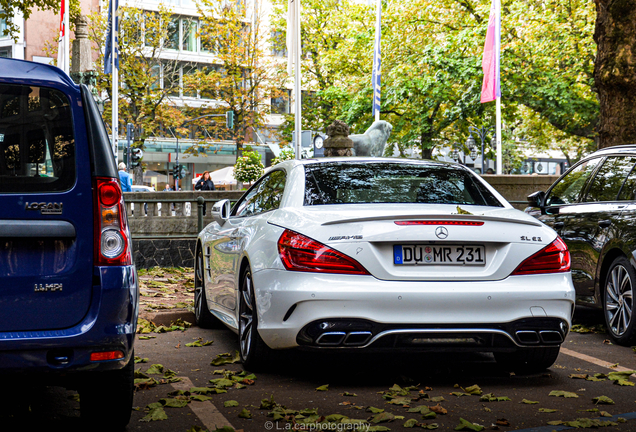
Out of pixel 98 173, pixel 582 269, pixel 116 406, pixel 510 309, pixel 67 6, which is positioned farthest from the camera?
pixel 67 6

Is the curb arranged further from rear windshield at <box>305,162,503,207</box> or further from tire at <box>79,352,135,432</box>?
tire at <box>79,352,135,432</box>

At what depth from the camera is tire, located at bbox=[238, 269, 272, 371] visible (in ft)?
17.9

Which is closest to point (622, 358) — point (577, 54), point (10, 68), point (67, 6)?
point (10, 68)

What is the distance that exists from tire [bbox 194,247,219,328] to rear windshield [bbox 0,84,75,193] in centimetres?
402

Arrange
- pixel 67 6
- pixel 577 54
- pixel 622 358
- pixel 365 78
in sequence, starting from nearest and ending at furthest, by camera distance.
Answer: pixel 622 358
pixel 67 6
pixel 577 54
pixel 365 78

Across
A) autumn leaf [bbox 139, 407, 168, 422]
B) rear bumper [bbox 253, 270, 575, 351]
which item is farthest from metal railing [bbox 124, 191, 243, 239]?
autumn leaf [bbox 139, 407, 168, 422]

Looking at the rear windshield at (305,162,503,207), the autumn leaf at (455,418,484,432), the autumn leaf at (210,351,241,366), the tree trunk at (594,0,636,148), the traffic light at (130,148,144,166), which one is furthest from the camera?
the traffic light at (130,148,144,166)

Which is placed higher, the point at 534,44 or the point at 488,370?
the point at 534,44

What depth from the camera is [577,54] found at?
96.7 feet

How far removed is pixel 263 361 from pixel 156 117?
42.8 meters

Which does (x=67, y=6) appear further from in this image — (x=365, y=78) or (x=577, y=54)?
(x=365, y=78)

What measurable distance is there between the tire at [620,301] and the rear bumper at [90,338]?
4395 millimetres

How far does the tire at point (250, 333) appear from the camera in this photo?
546 centimetres

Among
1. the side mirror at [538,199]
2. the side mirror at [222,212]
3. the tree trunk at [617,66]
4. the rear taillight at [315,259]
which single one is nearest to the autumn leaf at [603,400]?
the rear taillight at [315,259]
